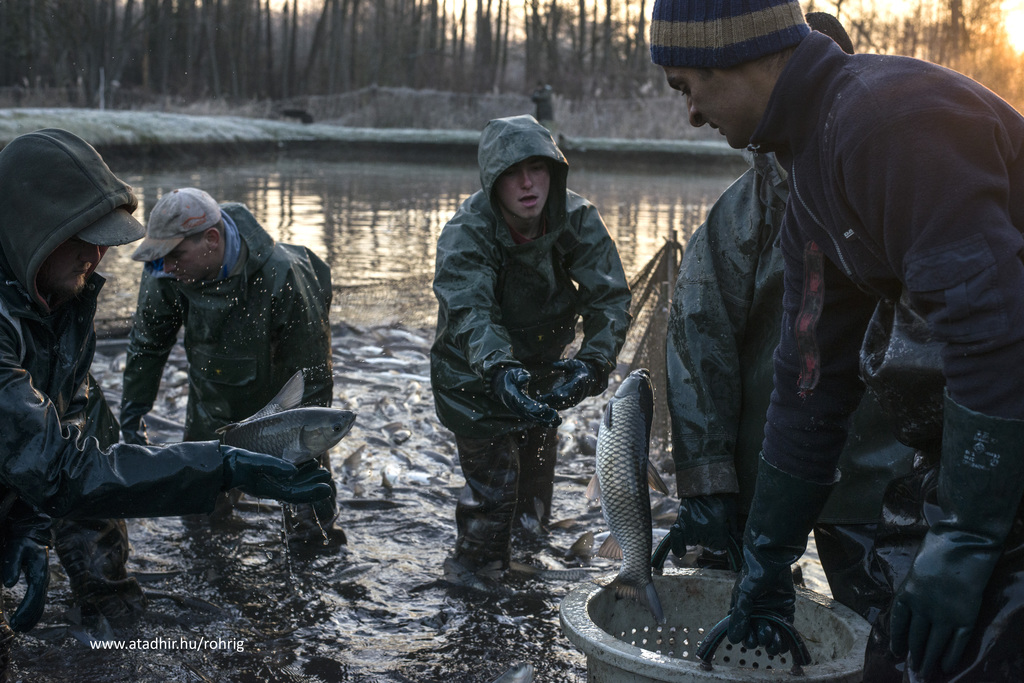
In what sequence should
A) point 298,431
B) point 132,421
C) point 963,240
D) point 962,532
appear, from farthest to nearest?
point 132,421
point 298,431
point 962,532
point 963,240

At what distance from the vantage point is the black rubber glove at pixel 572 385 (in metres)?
4.09

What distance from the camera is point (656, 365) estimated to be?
618cm

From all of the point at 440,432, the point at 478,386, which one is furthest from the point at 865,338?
the point at 440,432

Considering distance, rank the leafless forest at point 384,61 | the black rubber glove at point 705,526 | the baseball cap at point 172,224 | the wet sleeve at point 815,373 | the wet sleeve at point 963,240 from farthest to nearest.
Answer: the leafless forest at point 384,61 < the baseball cap at point 172,224 < the black rubber glove at point 705,526 < the wet sleeve at point 815,373 < the wet sleeve at point 963,240

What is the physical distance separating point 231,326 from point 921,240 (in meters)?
3.96

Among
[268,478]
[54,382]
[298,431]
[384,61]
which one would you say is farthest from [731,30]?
[384,61]

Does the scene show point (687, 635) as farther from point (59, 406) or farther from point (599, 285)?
point (59, 406)

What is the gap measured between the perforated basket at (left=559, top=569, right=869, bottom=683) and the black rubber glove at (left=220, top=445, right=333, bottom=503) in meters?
0.84

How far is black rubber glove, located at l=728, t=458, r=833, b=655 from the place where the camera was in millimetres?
2545

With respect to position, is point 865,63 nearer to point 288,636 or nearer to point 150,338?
point 288,636

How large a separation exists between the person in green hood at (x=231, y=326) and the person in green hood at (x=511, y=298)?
0.80 metres

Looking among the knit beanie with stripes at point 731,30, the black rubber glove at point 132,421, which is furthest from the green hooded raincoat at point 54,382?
the black rubber glove at point 132,421

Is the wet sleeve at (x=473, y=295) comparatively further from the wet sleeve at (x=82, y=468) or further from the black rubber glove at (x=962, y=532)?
the black rubber glove at (x=962, y=532)

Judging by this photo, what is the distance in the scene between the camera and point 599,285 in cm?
457
